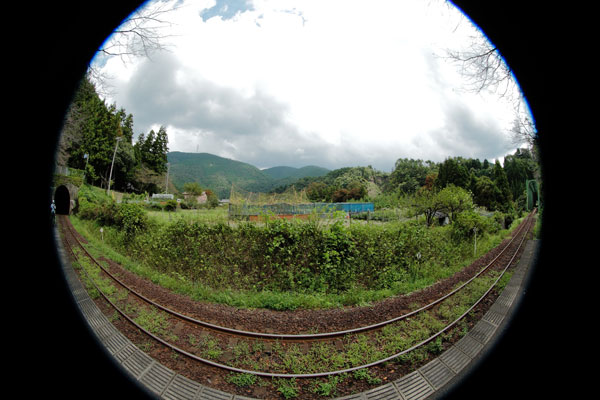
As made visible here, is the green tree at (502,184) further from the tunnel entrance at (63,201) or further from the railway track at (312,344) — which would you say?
the tunnel entrance at (63,201)

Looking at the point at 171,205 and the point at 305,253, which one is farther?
the point at 171,205

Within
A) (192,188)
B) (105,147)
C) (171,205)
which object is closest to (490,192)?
(105,147)

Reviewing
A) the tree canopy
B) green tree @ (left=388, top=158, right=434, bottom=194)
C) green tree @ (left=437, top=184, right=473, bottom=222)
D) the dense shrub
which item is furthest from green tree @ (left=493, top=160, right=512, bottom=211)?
green tree @ (left=388, top=158, right=434, bottom=194)

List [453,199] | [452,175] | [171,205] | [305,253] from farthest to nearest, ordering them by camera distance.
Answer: [452,175]
[453,199]
[171,205]
[305,253]

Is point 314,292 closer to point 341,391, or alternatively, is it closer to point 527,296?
point 341,391

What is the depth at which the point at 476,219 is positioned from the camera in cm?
623

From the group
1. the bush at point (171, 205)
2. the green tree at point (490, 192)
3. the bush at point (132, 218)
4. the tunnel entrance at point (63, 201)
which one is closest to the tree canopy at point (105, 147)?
the tunnel entrance at point (63, 201)

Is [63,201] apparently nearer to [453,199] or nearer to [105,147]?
[105,147]

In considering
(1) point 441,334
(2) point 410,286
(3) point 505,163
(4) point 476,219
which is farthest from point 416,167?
(1) point 441,334

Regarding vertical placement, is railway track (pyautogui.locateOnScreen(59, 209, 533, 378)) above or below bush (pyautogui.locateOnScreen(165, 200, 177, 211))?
below

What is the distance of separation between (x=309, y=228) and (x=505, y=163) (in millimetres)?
3822

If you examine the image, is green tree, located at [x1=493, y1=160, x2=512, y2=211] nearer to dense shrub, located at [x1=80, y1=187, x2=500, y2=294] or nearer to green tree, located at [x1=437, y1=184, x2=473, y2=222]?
dense shrub, located at [x1=80, y1=187, x2=500, y2=294]

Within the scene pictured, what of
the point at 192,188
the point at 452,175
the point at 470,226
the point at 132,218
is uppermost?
the point at 452,175

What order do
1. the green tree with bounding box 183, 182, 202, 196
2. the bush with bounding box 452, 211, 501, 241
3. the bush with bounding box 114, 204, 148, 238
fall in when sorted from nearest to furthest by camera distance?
the bush with bounding box 452, 211, 501, 241 < the bush with bounding box 114, 204, 148, 238 < the green tree with bounding box 183, 182, 202, 196
